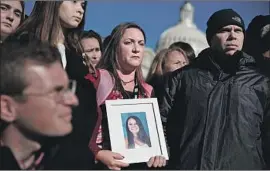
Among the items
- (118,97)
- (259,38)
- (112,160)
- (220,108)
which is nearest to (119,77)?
(118,97)

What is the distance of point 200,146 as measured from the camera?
3.09m

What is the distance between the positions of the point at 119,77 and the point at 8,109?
1196 millimetres

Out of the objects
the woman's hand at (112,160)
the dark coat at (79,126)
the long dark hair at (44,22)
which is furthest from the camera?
→ the woman's hand at (112,160)

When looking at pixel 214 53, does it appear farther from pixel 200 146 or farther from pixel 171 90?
pixel 200 146

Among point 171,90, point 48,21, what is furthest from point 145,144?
point 48,21

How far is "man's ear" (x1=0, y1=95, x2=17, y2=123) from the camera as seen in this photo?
1.92 m

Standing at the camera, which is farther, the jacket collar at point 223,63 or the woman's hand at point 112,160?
the jacket collar at point 223,63

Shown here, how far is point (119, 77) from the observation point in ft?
9.96

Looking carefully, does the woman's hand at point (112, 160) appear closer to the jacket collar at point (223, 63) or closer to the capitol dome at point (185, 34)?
the jacket collar at point (223, 63)

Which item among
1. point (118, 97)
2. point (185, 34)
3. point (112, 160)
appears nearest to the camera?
point (112, 160)

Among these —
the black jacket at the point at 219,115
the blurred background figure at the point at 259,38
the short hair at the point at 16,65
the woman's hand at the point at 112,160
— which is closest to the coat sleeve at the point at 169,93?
the black jacket at the point at 219,115

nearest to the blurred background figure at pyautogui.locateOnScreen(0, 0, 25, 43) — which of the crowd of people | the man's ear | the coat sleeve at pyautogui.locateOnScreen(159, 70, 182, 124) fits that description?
the crowd of people

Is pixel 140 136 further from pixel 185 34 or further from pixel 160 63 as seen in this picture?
pixel 185 34

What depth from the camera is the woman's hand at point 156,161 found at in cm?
276
